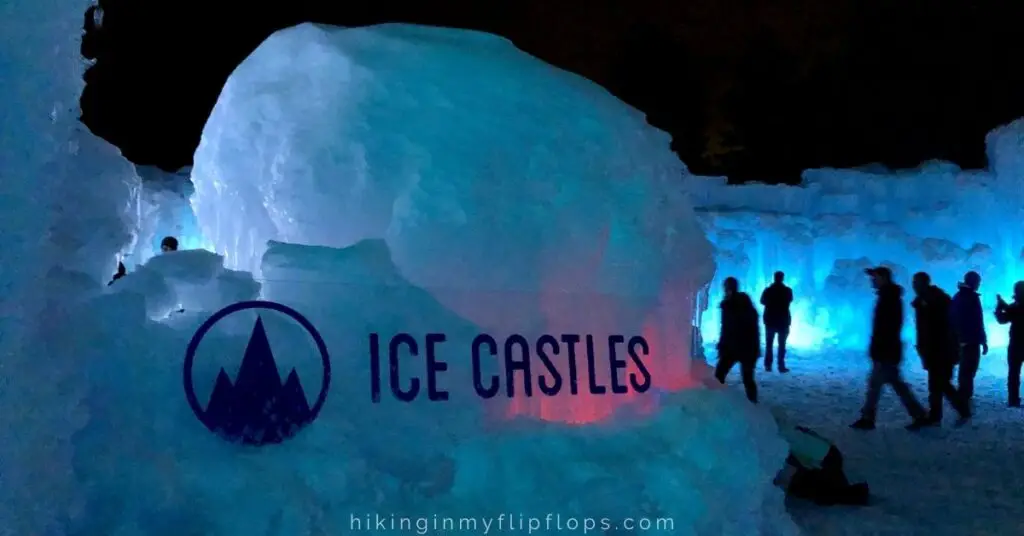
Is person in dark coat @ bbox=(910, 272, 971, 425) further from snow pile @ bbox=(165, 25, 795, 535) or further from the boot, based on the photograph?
snow pile @ bbox=(165, 25, 795, 535)

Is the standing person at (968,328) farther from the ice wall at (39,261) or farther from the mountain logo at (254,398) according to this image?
the ice wall at (39,261)

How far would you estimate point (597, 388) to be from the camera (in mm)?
4219

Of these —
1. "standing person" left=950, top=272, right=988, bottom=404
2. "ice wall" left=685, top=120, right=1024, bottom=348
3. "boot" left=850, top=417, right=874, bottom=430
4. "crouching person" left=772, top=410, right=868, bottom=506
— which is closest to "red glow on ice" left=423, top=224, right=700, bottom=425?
"crouching person" left=772, top=410, right=868, bottom=506

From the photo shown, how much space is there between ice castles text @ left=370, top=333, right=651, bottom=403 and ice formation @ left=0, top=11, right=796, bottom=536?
0.09 meters

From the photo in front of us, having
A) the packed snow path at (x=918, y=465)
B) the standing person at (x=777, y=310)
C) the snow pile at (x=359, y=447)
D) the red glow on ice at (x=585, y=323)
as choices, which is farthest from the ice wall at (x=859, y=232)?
the snow pile at (x=359, y=447)

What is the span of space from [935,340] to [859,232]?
916 centimetres

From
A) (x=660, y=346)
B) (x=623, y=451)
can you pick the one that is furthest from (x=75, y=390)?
(x=660, y=346)

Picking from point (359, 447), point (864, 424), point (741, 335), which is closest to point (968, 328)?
point (864, 424)

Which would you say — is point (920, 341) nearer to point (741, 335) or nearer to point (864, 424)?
point (864, 424)

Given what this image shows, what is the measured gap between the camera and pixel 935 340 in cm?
777

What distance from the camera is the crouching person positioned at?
16.5 ft

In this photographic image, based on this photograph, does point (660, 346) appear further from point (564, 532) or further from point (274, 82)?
point (274, 82)

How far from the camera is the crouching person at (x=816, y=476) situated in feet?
16.5

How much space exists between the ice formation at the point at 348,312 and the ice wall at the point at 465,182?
0.02 metres
